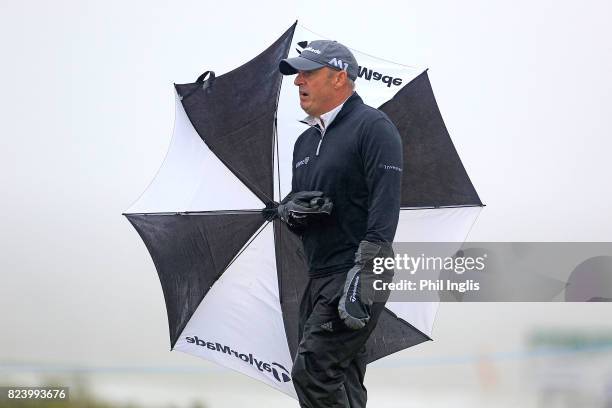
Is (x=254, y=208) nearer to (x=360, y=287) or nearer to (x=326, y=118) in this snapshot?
(x=326, y=118)

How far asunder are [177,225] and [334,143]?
0.97m

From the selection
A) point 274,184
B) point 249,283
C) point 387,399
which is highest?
point 274,184

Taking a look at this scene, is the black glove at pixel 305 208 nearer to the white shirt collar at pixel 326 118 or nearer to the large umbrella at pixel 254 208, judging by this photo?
the white shirt collar at pixel 326 118

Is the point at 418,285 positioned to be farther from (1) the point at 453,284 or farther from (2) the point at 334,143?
(2) the point at 334,143

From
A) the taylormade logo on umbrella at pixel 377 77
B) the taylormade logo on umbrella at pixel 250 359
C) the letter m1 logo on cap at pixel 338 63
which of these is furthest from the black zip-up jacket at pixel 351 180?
the taylormade logo on umbrella at pixel 250 359

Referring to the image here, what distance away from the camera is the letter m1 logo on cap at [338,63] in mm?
3053

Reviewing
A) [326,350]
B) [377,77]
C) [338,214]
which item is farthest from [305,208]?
[377,77]

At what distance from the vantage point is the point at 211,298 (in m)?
3.71

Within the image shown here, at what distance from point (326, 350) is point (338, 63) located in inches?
36.7

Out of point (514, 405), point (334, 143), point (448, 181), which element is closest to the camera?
point (334, 143)

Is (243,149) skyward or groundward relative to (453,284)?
skyward

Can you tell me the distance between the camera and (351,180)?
116 inches

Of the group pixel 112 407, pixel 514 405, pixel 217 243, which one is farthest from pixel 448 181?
pixel 112 407

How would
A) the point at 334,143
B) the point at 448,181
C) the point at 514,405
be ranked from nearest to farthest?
the point at 334,143 → the point at 448,181 → the point at 514,405
